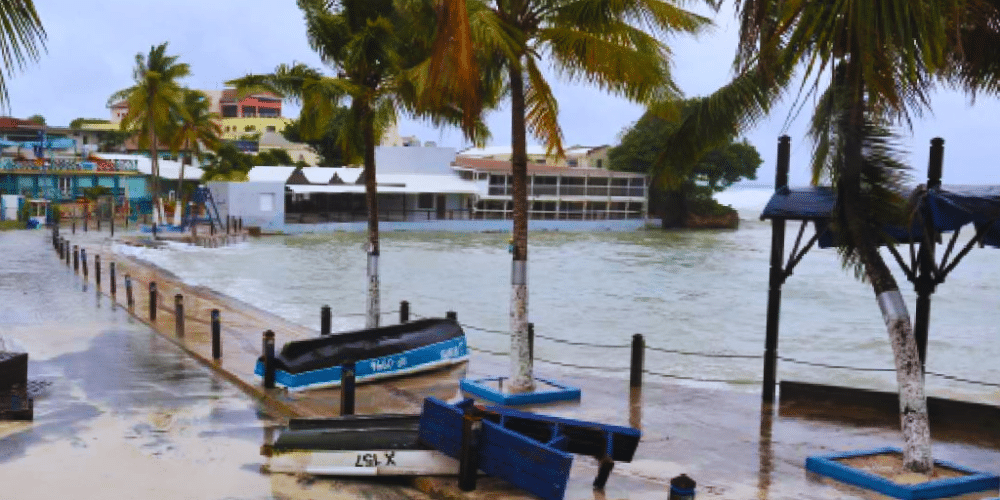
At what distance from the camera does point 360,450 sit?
8.60 m

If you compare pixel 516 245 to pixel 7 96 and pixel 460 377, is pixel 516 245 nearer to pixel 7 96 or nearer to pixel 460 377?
pixel 460 377

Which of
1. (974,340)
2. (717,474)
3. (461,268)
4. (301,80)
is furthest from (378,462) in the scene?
(461,268)

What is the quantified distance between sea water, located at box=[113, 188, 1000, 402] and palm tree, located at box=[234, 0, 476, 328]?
416cm

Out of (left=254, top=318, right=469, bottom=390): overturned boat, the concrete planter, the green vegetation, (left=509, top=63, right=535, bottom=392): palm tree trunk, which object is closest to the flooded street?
(left=254, top=318, right=469, bottom=390): overturned boat

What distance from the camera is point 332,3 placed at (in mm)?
15719

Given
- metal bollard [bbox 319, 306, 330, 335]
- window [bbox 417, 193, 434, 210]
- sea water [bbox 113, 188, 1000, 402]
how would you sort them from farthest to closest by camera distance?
window [bbox 417, 193, 434, 210], sea water [bbox 113, 188, 1000, 402], metal bollard [bbox 319, 306, 330, 335]

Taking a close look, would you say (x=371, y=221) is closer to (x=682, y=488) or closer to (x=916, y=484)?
(x=916, y=484)

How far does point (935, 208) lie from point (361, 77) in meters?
Answer: 9.23

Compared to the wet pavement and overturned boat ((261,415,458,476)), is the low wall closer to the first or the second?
the wet pavement

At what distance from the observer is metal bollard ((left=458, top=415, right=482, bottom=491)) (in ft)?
26.2

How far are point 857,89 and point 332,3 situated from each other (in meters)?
10.2

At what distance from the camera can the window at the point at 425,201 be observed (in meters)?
78.3

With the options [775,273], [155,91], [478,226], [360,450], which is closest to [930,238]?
[775,273]

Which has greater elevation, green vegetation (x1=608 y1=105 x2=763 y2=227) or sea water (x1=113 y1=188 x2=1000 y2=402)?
green vegetation (x1=608 y1=105 x2=763 y2=227)
